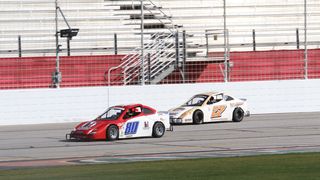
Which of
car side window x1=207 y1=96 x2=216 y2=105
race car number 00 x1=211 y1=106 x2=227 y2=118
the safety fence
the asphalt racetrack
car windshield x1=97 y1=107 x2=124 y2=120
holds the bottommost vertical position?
the asphalt racetrack

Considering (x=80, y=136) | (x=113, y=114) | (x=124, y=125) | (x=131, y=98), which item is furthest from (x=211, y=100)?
(x=80, y=136)

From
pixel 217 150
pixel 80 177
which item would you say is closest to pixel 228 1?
pixel 217 150

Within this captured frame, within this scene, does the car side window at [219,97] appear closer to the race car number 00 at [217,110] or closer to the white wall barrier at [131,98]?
the race car number 00 at [217,110]

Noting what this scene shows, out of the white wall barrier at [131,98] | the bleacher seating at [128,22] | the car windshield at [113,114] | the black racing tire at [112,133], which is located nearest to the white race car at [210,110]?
the white wall barrier at [131,98]

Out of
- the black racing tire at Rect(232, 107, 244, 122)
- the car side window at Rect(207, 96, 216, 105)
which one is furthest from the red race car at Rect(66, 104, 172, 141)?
the black racing tire at Rect(232, 107, 244, 122)

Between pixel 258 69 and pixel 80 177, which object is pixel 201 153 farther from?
pixel 258 69

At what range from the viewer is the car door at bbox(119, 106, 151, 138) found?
82.9 feet

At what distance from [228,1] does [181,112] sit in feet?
44.0

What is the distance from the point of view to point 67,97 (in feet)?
110

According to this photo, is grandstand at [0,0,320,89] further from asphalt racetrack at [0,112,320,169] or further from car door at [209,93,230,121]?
car door at [209,93,230,121]

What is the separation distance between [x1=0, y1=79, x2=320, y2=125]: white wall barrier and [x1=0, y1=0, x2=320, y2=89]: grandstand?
0.84 m

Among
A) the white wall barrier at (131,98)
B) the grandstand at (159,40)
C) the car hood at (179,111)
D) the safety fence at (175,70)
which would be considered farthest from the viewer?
the grandstand at (159,40)

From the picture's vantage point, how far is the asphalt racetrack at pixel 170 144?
20.1 metres

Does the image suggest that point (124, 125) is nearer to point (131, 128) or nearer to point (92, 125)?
point (131, 128)
